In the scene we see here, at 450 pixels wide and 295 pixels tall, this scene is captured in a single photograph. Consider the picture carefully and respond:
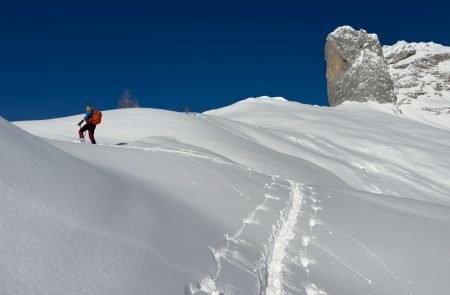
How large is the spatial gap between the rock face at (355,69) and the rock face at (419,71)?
7.04 meters

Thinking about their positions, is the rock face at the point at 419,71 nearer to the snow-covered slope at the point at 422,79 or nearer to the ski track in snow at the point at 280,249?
the snow-covered slope at the point at 422,79

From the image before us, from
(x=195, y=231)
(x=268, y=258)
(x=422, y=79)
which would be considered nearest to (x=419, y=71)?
(x=422, y=79)

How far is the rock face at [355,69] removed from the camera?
3305 inches

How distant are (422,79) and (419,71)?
2.64 meters

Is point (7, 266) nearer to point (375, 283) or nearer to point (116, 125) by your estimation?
point (375, 283)

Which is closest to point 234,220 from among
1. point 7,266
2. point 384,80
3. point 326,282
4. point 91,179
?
point 326,282

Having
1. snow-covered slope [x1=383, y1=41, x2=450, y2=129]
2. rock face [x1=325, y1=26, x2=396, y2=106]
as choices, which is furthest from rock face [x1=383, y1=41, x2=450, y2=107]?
rock face [x1=325, y1=26, x2=396, y2=106]

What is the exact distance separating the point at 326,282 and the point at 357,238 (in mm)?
2405

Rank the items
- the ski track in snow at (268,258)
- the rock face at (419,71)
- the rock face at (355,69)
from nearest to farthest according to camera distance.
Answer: the ski track in snow at (268,258) < the rock face at (355,69) < the rock face at (419,71)

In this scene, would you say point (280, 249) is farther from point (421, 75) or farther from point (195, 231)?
point (421, 75)

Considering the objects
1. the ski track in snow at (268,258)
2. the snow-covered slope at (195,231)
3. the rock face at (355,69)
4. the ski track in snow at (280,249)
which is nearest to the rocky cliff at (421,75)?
the rock face at (355,69)

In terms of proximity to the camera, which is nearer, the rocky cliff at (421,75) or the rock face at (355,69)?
the rock face at (355,69)

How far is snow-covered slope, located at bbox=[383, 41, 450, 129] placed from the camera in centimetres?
8575

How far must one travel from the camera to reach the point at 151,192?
26.7 feet
